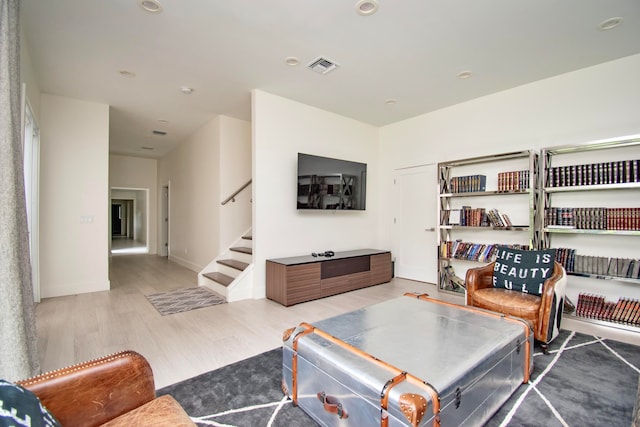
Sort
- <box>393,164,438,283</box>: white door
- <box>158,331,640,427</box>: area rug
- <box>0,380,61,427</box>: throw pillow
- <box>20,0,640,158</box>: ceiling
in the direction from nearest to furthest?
<box>0,380,61,427</box>: throw pillow
<box>158,331,640,427</box>: area rug
<box>20,0,640,158</box>: ceiling
<box>393,164,438,283</box>: white door

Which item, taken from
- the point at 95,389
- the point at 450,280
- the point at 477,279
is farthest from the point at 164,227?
the point at 95,389

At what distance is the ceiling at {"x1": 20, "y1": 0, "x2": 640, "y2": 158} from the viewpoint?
2523mm

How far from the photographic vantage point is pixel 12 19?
5.20 ft

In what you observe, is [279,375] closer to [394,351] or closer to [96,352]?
[394,351]

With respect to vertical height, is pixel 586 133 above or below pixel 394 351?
above

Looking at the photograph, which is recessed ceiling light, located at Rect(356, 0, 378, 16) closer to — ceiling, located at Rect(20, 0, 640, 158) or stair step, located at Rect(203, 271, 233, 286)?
ceiling, located at Rect(20, 0, 640, 158)

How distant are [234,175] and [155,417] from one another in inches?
186

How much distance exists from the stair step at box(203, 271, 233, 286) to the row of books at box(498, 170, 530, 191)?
4.02 metres

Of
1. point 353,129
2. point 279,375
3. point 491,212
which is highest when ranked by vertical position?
point 353,129

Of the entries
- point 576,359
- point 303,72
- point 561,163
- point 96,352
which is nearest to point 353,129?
point 303,72

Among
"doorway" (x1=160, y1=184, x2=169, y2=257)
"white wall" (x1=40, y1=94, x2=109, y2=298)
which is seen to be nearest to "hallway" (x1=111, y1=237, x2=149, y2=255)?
"doorway" (x1=160, y1=184, x2=169, y2=257)

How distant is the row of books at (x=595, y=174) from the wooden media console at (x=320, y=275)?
8.49 feet

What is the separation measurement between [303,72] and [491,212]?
3106 mm

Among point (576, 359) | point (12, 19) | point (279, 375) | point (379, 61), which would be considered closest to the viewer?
point (12, 19)
